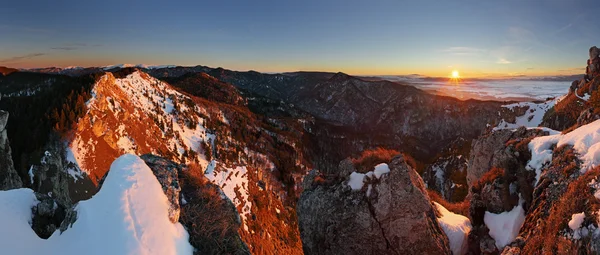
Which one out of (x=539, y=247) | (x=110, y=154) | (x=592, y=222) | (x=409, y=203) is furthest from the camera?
(x=110, y=154)

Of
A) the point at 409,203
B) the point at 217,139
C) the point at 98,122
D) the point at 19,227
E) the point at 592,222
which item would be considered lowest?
the point at 217,139

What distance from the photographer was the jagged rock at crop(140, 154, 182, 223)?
1266 centimetres

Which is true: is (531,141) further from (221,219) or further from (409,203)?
(221,219)

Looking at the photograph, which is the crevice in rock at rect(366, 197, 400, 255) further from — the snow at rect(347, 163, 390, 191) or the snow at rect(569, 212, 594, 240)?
the snow at rect(569, 212, 594, 240)

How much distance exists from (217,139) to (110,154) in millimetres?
86078

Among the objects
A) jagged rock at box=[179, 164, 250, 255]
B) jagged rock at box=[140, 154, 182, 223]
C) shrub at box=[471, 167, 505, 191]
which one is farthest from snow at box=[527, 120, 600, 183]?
jagged rock at box=[140, 154, 182, 223]

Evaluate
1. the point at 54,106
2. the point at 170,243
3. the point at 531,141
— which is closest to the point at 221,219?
the point at 170,243

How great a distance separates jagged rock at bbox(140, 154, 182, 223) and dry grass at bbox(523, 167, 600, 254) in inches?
590

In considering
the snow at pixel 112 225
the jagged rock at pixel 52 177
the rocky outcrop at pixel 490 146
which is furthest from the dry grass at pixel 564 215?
the jagged rock at pixel 52 177

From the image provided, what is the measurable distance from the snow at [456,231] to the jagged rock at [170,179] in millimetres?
16675

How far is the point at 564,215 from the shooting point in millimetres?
11664

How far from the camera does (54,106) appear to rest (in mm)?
84250

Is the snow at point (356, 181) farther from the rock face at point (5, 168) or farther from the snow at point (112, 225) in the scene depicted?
the rock face at point (5, 168)

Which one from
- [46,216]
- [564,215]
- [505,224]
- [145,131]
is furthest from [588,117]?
[145,131]
